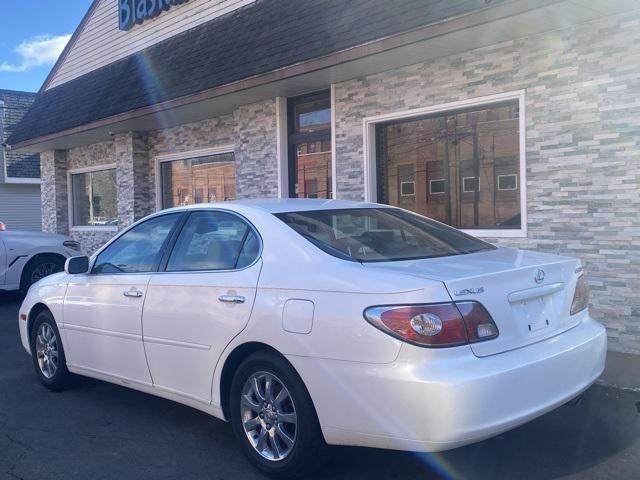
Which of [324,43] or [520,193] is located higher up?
[324,43]

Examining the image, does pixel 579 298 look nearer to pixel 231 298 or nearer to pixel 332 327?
pixel 332 327

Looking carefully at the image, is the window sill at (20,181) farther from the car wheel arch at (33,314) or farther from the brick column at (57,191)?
the car wheel arch at (33,314)

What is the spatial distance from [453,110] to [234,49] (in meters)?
3.94

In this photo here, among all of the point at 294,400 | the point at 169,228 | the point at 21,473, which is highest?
the point at 169,228

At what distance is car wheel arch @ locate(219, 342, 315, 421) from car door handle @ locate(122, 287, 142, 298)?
1039mm

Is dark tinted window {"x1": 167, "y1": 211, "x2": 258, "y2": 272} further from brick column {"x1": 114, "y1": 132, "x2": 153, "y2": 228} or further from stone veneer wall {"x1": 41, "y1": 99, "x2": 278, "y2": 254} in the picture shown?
brick column {"x1": 114, "y1": 132, "x2": 153, "y2": 228}

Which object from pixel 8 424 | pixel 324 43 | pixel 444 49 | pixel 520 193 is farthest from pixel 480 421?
pixel 324 43

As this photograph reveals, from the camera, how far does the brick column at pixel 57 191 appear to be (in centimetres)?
1720

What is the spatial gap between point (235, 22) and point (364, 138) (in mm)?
3658

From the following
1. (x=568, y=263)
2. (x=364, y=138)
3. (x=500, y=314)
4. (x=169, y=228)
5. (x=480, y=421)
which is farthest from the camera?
(x=364, y=138)

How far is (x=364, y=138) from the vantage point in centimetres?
922

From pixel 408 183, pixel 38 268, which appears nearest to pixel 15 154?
pixel 38 268

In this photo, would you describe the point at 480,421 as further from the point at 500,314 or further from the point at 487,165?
the point at 487,165

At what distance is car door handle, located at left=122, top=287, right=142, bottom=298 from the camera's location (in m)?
4.74
